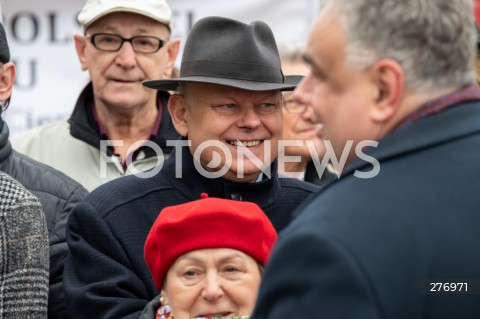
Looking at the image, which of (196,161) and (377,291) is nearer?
(377,291)

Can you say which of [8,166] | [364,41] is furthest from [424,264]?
[8,166]

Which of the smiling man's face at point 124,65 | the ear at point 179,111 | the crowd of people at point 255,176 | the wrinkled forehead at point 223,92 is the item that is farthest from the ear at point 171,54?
the wrinkled forehead at point 223,92

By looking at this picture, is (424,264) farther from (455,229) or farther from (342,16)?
(342,16)

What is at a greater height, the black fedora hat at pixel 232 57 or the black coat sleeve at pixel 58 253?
the black fedora hat at pixel 232 57

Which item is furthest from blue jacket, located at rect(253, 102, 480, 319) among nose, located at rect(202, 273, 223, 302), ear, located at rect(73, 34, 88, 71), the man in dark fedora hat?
ear, located at rect(73, 34, 88, 71)

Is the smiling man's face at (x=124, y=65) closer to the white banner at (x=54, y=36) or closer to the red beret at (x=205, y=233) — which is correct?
the white banner at (x=54, y=36)

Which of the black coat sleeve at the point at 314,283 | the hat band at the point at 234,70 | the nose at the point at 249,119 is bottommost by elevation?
the black coat sleeve at the point at 314,283

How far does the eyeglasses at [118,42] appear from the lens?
5.75 metres

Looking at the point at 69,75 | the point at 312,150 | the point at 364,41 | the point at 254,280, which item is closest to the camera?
the point at 364,41

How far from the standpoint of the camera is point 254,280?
11.3 feet

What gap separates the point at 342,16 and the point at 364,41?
0.11m

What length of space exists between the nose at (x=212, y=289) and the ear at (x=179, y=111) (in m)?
1.16

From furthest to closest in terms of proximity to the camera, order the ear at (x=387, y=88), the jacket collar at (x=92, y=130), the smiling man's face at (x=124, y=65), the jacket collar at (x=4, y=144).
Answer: the smiling man's face at (x=124, y=65)
the jacket collar at (x=92, y=130)
the jacket collar at (x=4, y=144)
the ear at (x=387, y=88)

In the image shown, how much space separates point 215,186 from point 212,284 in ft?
3.01
